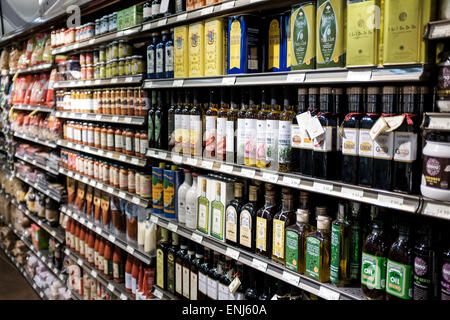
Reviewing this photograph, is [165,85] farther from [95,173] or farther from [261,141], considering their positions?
[95,173]

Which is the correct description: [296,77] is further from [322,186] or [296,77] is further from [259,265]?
[259,265]

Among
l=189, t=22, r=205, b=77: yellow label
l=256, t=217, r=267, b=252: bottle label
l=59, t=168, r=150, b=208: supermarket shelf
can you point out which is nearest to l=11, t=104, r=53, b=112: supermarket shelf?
l=59, t=168, r=150, b=208: supermarket shelf

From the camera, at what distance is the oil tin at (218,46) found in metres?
2.29

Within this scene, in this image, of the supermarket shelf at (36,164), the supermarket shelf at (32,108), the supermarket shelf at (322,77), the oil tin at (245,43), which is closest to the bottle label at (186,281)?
the supermarket shelf at (322,77)

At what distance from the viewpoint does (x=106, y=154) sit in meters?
3.55

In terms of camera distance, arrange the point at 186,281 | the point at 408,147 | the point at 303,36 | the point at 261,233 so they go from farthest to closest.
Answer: the point at 186,281
the point at 261,233
the point at 303,36
the point at 408,147

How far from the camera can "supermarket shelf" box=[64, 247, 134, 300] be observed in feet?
11.2

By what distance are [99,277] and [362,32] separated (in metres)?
3.16

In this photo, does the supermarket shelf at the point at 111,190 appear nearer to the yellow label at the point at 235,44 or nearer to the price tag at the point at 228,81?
the price tag at the point at 228,81

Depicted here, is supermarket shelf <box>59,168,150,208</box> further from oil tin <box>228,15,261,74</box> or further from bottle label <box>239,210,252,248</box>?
oil tin <box>228,15,261,74</box>

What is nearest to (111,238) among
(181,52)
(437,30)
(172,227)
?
(172,227)

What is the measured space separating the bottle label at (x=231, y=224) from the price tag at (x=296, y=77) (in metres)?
0.78

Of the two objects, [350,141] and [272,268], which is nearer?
[350,141]

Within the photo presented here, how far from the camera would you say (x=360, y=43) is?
157 cm
